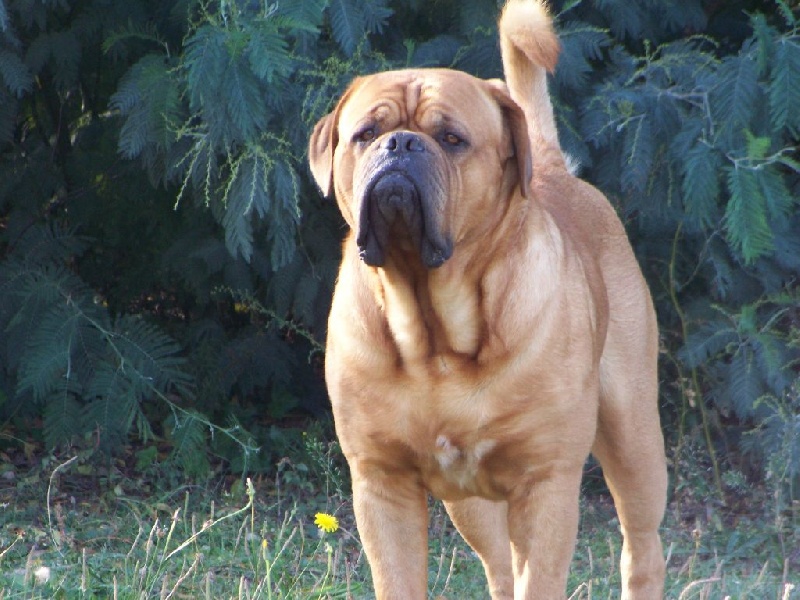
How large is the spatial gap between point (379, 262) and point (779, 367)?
2406 mm

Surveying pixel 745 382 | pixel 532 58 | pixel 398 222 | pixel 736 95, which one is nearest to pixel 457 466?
pixel 398 222

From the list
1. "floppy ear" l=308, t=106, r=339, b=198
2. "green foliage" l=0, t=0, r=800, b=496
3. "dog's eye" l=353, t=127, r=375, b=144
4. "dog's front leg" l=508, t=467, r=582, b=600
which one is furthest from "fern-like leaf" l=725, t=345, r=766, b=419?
"dog's eye" l=353, t=127, r=375, b=144

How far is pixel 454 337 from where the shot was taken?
3156 mm

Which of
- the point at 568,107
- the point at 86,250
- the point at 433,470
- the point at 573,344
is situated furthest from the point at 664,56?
the point at 86,250

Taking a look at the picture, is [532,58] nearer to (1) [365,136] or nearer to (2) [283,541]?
(1) [365,136]

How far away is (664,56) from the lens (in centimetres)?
472

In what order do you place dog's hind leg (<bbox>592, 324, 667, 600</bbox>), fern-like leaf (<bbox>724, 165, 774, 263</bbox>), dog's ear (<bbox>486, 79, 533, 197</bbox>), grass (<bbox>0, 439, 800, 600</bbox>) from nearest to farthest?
dog's ear (<bbox>486, 79, 533, 197</bbox>) < dog's hind leg (<bbox>592, 324, 667, 600</bbox>) < grass (<bbox>0, 439, 800, 600</bbox>) < fern-like leaf (<bbox>724, 165, 774, 263</bbox>)

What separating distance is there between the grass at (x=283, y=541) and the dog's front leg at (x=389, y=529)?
378mm

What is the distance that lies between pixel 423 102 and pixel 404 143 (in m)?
0.18

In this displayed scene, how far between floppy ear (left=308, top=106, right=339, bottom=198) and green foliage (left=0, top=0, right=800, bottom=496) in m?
0.66

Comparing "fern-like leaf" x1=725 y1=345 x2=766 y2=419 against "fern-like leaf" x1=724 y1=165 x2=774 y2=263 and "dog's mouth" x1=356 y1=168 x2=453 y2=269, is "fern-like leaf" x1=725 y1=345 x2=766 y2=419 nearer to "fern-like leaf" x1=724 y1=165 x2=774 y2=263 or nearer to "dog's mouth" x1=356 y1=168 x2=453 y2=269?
"fern-like leaf" x1=724 y1=165 x2=774 y2=263

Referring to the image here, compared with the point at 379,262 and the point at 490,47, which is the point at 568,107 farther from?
the point at 379,262

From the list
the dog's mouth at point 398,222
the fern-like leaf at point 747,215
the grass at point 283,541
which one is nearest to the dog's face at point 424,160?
the dog's mouth at point 398,222

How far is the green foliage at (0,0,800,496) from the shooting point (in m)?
4.35
